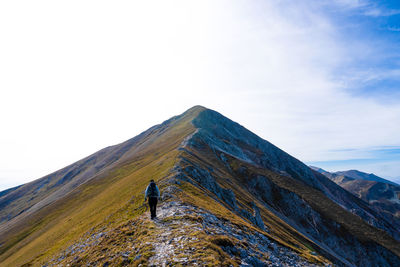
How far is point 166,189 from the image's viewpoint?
32438 mm

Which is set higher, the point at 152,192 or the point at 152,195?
the point at 152,192

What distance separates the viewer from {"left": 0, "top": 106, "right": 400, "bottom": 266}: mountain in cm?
1745

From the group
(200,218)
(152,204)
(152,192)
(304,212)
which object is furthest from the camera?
(304,212)

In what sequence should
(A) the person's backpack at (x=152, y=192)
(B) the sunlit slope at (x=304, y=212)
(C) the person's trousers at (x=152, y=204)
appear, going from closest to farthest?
(A) the person's backpack at (x=152, y=192) → (C) the person's trousers at (x=152, y=204) → (B) the sunlit slope at (x=304, y=212)

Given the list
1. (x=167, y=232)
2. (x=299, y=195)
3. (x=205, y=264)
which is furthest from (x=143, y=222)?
(x=299, y=195)

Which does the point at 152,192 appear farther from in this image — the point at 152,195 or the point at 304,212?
the point at 304,212

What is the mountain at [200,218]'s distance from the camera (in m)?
17.5

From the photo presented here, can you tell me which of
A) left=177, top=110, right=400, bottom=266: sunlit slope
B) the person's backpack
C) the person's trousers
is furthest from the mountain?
the person's backpack

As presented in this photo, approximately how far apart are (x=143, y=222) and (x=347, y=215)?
10118 centimetres

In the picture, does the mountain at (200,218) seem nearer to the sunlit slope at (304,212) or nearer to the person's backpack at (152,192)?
the sunlit slope at (304,212)

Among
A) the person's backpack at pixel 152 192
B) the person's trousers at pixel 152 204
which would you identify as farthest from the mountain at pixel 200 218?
the person's backpack at pixel 152 192

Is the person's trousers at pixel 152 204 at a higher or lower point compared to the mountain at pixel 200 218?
higher

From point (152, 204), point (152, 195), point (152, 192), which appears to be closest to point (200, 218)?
point (152, 204)

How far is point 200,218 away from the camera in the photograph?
21.8 meters
